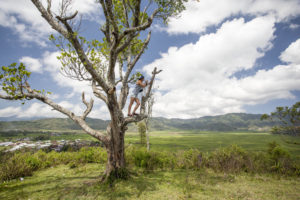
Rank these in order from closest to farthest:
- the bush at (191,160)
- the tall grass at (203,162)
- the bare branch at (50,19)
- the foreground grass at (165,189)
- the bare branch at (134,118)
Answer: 1. the bare branch at (50,19)
2. the foreground grass at (165,189)
3. the bare branch at (134,118)
4. the tall grass at (203,162)
5. the bush at (191,160)

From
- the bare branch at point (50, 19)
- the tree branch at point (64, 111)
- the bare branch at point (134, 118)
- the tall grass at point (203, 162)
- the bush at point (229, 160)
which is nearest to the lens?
the bare branch at point (50, 19)

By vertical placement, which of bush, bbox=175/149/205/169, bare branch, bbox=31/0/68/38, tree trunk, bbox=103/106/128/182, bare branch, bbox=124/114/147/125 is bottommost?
bush, bbox=175/149/205/169

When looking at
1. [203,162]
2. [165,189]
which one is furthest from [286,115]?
[165,189]

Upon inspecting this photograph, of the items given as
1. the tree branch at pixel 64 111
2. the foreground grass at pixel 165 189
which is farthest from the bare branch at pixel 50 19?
the foreground grass at pixel 165 189

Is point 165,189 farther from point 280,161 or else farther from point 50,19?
point 280,161

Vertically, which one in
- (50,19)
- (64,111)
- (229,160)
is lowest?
(229,160)

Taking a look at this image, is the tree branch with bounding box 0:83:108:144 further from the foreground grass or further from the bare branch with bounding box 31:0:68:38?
the bare branch with bounding box 31:0:68:38

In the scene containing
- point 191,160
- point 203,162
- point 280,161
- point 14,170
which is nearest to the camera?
point 14,170

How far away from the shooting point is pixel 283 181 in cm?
841

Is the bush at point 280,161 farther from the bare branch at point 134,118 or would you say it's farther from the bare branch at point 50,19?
the bare branch at point 50,19

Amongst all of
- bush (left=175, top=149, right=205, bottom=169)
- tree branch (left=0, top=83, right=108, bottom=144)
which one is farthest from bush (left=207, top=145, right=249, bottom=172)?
A: tree branch (left=0, top=83, right=108, bottom=144)

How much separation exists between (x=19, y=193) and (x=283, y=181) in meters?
14.6

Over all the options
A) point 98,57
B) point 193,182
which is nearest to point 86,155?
point 98,57

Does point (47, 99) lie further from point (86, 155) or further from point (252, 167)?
point (252, 167)
